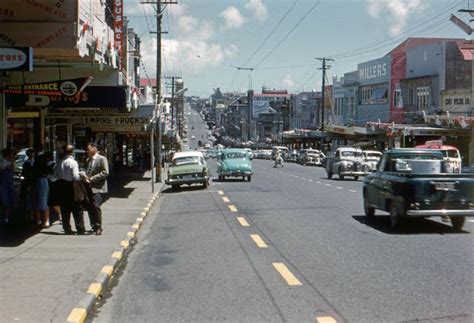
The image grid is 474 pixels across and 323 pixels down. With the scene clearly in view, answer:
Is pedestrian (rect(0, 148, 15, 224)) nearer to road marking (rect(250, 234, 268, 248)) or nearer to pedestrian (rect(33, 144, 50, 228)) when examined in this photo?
pedestrian (rect(33, 144, 50, 228))

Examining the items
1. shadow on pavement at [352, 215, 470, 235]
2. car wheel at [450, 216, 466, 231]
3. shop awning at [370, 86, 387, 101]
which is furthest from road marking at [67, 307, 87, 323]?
shop awning at [370, 86, 387, 101]

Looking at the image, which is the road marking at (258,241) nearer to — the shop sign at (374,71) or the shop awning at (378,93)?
the shop sign at (374,71)

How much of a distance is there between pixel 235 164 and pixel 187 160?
5409 mm

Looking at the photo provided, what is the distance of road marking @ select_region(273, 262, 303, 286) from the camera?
8609 mm

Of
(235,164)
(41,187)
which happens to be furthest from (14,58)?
(235,164)

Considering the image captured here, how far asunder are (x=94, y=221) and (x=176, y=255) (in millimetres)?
2723

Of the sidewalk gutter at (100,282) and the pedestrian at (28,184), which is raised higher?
the pedestrian at (28,184)

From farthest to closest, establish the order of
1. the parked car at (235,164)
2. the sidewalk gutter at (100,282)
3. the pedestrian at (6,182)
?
1. the parked car at (235,164)
2. the pedestrian at (6,182)
3. the sidewalk gutter at (100,282)

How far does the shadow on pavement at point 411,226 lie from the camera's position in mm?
13586

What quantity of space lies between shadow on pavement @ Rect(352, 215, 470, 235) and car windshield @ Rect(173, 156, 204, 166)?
13.7 m

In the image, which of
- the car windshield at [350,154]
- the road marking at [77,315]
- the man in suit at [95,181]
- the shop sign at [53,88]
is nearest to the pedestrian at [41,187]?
the man in suit at [95,181]

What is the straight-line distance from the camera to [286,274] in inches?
360

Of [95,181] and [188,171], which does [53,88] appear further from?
[188,171]

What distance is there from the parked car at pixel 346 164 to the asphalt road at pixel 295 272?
20.2 metres
